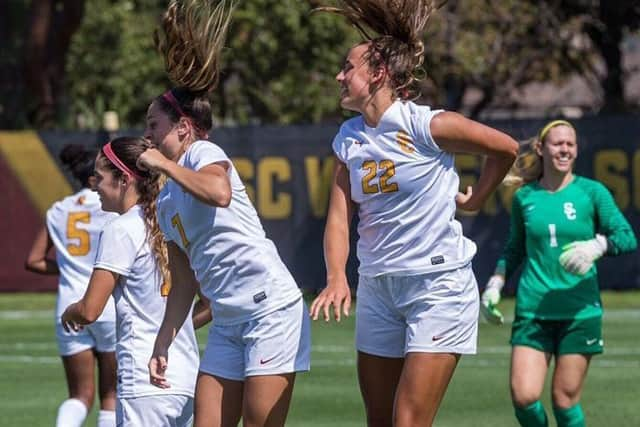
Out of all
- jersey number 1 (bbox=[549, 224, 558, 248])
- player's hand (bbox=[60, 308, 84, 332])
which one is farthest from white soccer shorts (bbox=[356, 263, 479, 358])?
jersey number 1 (bbox=[549, 224, 558, 248])

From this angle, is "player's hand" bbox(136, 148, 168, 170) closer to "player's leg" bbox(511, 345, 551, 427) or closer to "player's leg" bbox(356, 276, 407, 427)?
"player's leg" bbox(356, 276, 407, 427)

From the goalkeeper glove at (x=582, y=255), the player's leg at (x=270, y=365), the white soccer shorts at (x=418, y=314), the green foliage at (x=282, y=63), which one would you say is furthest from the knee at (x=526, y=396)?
the green foliage at (x=282, y=63)

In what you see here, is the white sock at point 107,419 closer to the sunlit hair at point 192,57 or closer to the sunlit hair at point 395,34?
the sunlit hair at point 192,57

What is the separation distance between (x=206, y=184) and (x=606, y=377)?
799 centimetres

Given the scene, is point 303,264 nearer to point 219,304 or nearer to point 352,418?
point 352,418

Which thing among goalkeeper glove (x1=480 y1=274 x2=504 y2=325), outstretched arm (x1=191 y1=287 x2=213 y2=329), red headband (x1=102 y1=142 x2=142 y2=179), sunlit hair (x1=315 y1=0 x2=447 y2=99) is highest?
sunlit hair (x1=315 y1=0 x2=447 y2=99)

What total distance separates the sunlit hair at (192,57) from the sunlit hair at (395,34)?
628 mm

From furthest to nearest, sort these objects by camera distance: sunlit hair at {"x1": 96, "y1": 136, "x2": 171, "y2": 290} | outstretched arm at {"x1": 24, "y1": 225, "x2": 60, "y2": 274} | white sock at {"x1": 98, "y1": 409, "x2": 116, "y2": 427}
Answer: outstretched arm at {"x1": 24, "y1": 225, "x2": 60, "y2": 274} → white sock at {"x1": 98, "y1": 409, "x2": 116, "y2": 427} → sunlit hair at {"x1": 96, "y1": 136, "x2": 171, "y2": 290}

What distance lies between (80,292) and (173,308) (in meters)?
3.21

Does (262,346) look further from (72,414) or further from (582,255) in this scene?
(72,414)

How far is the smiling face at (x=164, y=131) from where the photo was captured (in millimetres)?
6617

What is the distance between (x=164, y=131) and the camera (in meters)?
6.64

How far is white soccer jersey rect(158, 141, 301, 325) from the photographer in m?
6.60

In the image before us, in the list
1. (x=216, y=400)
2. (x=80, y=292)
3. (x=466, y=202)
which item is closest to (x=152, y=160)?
(x=216, y=400)
